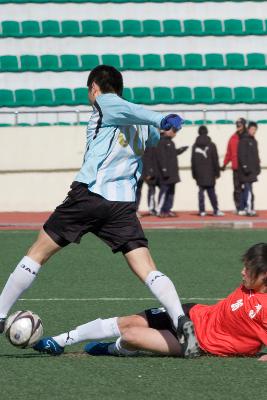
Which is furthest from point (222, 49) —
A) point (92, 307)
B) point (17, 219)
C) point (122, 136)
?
point (122, 136)

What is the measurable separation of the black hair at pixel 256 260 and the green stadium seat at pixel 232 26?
22699 millimetres

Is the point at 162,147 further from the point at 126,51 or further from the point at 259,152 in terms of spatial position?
the point at 126,51

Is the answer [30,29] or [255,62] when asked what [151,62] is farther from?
[30,29]

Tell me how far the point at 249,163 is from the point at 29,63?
22.7ft

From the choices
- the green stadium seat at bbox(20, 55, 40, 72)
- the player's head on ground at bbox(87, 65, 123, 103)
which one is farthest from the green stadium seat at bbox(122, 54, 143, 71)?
the player's head on ground at bbox(87, 65, 123, 103)

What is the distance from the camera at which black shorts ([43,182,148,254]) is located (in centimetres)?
800

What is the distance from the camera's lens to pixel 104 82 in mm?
8188

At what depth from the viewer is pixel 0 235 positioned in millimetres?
20359

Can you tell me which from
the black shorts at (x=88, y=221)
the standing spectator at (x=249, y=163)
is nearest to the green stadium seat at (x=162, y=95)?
the standing spectator at (x=249, y=163)

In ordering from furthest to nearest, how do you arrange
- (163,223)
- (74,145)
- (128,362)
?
(74,145)
(163,223)
(128,362)

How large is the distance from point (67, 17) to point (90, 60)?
151cm

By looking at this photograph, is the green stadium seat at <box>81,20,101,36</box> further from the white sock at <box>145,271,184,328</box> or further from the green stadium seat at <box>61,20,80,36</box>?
the white sock at <box>145,271,184,328</box>

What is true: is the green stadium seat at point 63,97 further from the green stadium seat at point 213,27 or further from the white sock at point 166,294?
the white sock at point 166,294

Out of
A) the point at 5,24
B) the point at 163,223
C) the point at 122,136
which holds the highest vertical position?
the point at 5,24
